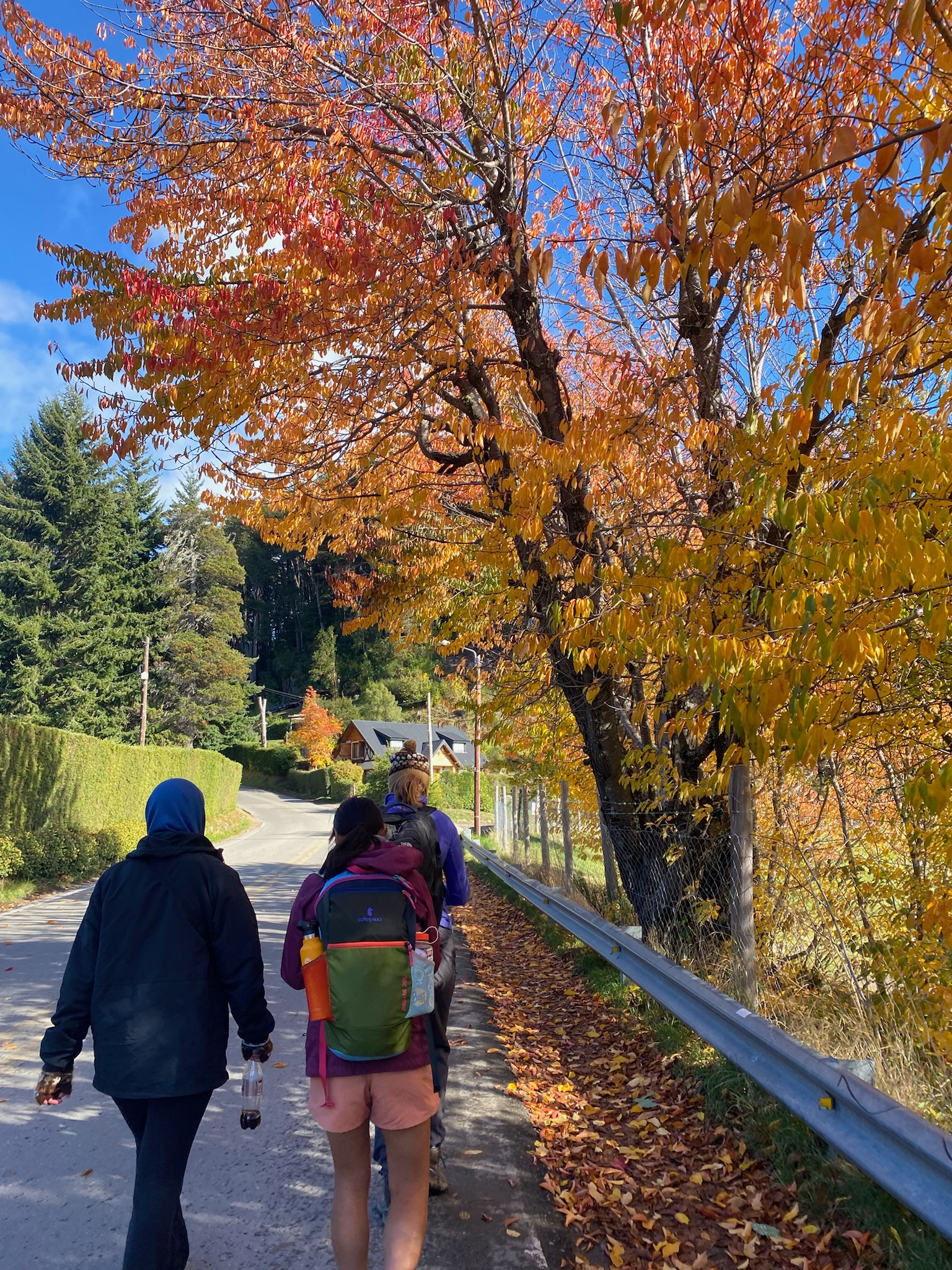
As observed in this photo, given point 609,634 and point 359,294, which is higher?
point 359,294

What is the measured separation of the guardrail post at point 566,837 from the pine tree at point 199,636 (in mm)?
43642

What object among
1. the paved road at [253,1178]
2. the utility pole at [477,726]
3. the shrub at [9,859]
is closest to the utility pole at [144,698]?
the utility pole at [477,726]

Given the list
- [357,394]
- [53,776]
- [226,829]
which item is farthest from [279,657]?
[357,394]

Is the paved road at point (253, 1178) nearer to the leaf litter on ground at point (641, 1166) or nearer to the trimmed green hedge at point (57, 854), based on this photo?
the leaf litter on ground at point (641, 1166)

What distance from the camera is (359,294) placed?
20.3 feet

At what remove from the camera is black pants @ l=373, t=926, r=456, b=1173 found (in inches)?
145

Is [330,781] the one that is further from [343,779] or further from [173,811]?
[173,811]

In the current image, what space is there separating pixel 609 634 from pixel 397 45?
14.7 ft

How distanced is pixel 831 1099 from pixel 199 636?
182 feet

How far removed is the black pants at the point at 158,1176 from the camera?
2.67 meters

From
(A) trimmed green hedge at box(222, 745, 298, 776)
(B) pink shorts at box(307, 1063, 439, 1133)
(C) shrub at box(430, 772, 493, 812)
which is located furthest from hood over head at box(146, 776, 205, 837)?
(A) trimmed green hedge at box(222, 745, 298, 776)

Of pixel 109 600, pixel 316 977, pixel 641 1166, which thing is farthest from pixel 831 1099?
pixel 109 600

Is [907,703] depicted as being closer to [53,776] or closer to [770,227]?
[770,227]

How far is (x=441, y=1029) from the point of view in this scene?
3896mm
